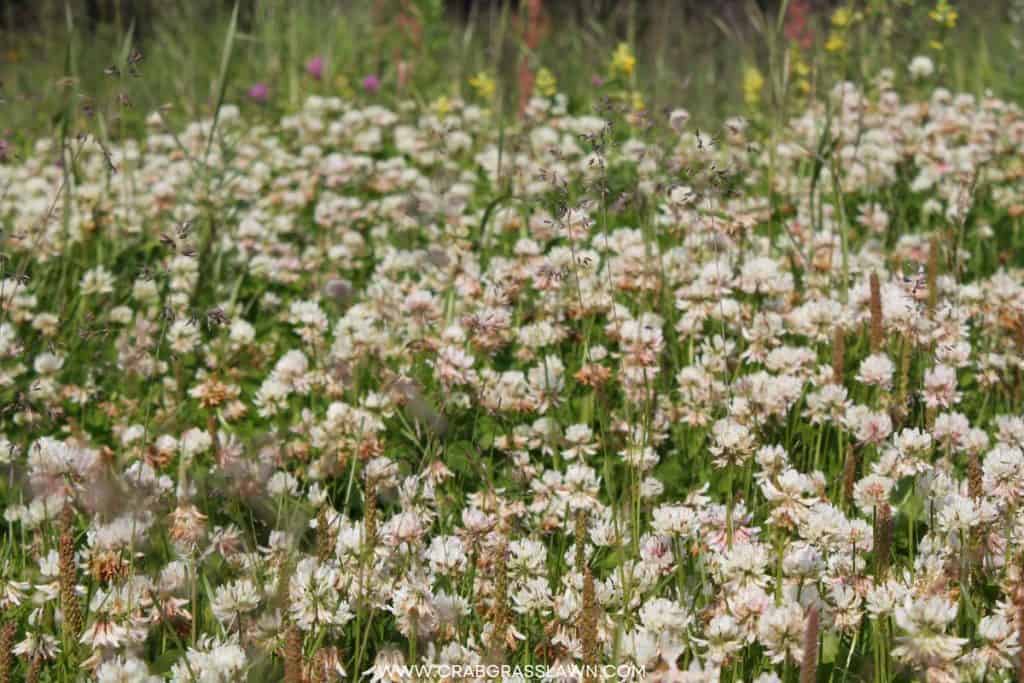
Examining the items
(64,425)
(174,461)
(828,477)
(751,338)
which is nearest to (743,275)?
(751,338)

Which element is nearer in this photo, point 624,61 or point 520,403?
point 520,403

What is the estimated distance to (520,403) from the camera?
302cm

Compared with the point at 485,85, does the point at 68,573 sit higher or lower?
lower

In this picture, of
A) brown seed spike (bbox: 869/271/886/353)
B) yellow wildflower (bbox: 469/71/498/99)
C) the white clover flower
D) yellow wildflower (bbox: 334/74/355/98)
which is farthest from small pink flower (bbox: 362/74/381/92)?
brown seed spike (bbox: 869/271/886/353)

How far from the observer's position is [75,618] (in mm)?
2029

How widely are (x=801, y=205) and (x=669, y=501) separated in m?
2.30

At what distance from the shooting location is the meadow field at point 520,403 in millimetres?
2121

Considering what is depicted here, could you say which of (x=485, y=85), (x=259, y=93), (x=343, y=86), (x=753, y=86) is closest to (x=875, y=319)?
(x=753, y=86)

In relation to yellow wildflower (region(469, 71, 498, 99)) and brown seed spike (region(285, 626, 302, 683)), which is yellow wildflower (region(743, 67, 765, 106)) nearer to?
yellow wildflower (region(469, 71, 498, 99))

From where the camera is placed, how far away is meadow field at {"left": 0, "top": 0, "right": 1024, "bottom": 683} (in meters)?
2.12

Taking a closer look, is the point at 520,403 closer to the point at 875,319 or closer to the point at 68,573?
the point at 875,319

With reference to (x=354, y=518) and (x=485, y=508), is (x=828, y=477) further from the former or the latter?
(x=354, y=518)

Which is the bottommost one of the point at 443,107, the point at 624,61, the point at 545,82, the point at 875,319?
the point at 875,319

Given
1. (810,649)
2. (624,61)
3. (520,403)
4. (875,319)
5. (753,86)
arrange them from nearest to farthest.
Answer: (810,649) < (875,319) < (520,403) < (624,61) < (753,86)
